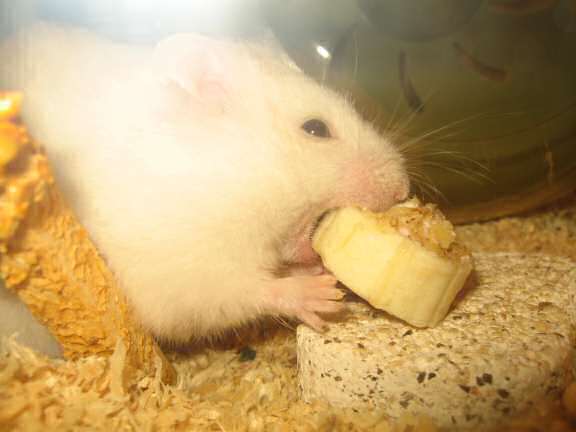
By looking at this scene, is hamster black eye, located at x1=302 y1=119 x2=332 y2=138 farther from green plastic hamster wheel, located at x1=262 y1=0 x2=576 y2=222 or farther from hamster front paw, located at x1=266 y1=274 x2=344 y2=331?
hamster front paw, located at x1=266 y1=274 x2=344 y2=331

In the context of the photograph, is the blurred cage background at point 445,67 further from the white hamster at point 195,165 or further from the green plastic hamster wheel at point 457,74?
the white hamster at point 195,165

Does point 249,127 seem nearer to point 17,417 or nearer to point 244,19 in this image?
point 244,19

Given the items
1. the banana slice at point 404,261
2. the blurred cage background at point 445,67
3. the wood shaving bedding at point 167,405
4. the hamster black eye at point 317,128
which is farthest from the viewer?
the blurred cage background at point 445,67

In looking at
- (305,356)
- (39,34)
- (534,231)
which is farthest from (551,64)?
(39,34)

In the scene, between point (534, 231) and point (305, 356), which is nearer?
point (305, 356)

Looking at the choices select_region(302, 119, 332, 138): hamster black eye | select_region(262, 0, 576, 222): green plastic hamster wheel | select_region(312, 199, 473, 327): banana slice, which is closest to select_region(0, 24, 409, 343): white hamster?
select_region(302, 119, 332, 138): hamster black eye

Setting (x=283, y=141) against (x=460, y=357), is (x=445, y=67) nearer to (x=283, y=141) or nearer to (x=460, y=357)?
(x=283, y=141)

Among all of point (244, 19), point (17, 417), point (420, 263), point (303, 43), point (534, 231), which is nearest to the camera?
point (17, 417)

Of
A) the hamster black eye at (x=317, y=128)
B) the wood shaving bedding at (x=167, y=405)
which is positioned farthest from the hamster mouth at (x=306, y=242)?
the wood shaving bedding at (x=167, y=405)
